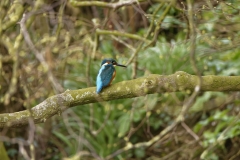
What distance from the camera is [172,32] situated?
8.70m

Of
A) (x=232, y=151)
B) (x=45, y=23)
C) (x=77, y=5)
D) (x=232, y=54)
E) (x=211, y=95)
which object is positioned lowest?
(x=232, y=151)

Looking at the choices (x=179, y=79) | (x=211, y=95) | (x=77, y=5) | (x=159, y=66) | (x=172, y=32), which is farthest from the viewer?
(x=172, y=32)

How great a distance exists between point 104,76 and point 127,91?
45 centimetres

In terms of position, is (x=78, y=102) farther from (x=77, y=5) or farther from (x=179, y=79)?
(x=77, y=5)

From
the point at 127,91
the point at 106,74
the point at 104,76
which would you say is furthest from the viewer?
the point at 106,74

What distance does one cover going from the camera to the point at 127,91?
3.40 m

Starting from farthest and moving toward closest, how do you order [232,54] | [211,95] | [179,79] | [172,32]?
[172,32] < [211,95] < [232,54] < [179,79]

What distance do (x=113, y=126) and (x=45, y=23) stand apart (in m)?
1.70

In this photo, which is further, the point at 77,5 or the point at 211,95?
the point at 211,95

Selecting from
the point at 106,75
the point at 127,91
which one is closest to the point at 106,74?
the point at 106,75

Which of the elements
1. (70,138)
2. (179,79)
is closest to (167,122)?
(70,138)

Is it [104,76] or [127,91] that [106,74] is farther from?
[127,91]

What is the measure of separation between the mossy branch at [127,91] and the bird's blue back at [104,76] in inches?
2.9

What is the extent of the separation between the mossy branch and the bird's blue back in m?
Result: 0.07
